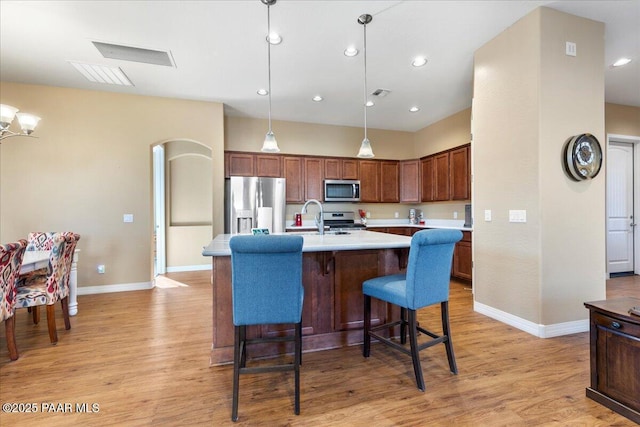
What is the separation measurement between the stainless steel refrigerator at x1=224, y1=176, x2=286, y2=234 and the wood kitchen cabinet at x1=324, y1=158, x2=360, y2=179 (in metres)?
1.06

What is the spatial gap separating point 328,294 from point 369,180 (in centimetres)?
398

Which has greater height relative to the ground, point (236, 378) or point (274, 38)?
point (274, 38)

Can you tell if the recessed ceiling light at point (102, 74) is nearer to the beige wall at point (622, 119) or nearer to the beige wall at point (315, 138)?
the beige wall at point (315, 138)

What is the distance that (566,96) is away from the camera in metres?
2.67

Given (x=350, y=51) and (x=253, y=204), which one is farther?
(x=253, y=204)

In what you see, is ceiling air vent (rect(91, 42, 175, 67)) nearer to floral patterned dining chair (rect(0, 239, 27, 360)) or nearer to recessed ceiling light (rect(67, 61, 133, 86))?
recessed ceiling light (rect(67, 61, 133, 86))

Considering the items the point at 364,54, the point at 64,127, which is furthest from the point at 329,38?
the point at 64,127

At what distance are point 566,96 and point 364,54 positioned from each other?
79.8 inches

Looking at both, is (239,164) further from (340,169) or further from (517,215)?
(517,215)

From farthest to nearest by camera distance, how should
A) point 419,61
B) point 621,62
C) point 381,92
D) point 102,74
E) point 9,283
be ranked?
point 381,92 < point 102,74 < point 621,62 < point 419,61 < point 9,283

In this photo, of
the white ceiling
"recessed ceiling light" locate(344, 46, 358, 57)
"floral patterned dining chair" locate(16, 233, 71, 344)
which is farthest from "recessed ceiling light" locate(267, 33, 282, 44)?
"floral patterned dining chair" locate(16, 233, 71, 344)

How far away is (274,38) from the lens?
293 centimetres

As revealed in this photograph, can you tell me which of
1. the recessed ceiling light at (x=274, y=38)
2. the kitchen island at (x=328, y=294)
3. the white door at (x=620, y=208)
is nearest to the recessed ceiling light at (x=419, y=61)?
the recessed ceiling light at (x=274, y=38)

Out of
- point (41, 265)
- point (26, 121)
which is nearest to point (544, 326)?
point (41, 265)
